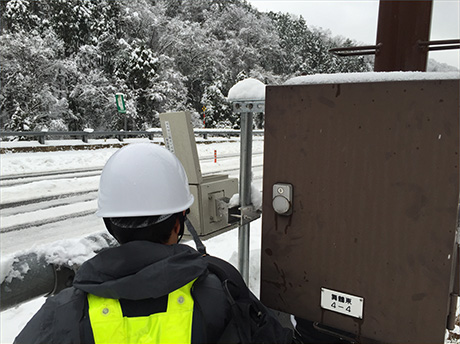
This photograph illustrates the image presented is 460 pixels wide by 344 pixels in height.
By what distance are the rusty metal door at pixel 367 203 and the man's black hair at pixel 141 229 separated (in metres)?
0.70

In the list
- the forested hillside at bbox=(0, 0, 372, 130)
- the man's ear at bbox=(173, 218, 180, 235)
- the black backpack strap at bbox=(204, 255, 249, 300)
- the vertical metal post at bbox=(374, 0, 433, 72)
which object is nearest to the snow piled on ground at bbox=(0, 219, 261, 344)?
the man's ear at bbox=(173, 218, 180, 235)

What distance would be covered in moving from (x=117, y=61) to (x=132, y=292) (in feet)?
98.2

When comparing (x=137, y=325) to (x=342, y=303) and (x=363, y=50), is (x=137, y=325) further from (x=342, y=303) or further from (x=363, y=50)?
(x=363, y=50)

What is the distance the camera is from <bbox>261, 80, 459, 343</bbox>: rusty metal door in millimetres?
1622

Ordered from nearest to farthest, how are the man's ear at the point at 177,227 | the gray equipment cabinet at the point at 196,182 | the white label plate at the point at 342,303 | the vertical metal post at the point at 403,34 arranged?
the man's ear at the point at 177,227 < the white label plate at the point at 342,303 < the vertical metal post at the point at 403,34 < the gray equipment cabinet at the point at 196,182

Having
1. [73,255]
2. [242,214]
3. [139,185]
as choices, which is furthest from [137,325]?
[242,214]

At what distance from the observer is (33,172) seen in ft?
39.7

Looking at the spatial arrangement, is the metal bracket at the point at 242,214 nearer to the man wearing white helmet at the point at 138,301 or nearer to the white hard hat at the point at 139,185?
the white hard hat at the point at 139,185

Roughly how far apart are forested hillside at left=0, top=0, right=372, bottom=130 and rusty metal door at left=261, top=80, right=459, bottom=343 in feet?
77.7

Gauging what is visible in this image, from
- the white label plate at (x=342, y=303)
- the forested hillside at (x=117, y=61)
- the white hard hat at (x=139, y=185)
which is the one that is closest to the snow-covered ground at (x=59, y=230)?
the white hard hat at (x=139, y=185)

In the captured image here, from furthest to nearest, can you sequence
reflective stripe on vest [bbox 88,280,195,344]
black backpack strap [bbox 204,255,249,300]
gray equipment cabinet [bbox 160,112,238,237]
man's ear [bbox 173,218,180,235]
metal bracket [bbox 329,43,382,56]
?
gray equipment cabinet [bbox 160,112,238,237] < metal bracket [bbox 329,43,382,56] < man's ear [bbox 173,218,180,235] < black backpack strap [bbox 204,255,249,300] < reflective stripe on vest [bbox 88,280,195,344]

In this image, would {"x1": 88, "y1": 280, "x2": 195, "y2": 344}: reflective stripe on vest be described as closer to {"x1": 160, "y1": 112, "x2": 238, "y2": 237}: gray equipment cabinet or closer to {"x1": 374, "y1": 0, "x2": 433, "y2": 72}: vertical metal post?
{"x1": 160, "y1": 112, "x2": 238, "y2": 237}: gray equipment cabinet

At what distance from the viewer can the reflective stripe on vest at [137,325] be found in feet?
→ 4.01

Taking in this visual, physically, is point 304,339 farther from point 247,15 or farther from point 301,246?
point 247,15
